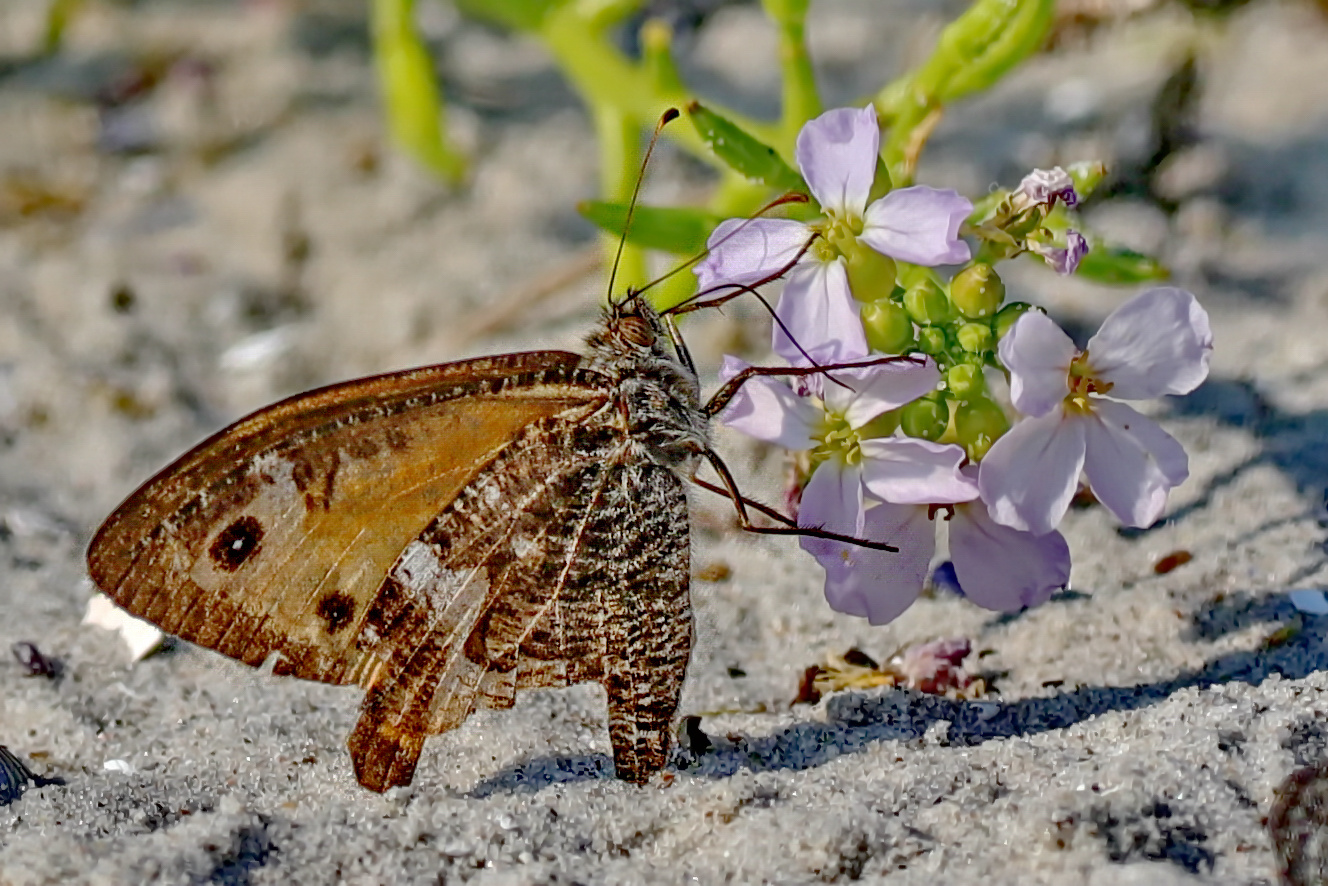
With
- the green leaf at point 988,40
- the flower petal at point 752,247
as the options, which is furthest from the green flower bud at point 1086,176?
the flower petal at point 752,247

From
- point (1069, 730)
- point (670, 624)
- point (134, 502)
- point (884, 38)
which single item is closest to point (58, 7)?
point (884, 38)

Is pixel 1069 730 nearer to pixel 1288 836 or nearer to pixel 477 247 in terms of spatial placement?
pixel 1288 836

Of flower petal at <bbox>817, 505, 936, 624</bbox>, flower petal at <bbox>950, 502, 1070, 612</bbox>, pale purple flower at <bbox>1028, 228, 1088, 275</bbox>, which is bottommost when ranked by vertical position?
flower petal at <bbox>950, 502, 1070, 612</bbox>

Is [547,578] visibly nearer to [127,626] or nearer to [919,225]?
[919,225]

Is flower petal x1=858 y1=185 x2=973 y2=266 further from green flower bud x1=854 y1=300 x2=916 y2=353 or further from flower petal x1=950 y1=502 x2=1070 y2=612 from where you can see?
flower petal x1=950 y1=502 x2=1070 y2=612

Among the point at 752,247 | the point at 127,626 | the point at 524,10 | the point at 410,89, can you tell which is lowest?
the point at 752,247

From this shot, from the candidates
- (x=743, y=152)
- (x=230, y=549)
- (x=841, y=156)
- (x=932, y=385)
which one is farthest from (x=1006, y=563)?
(x=230, y=549)

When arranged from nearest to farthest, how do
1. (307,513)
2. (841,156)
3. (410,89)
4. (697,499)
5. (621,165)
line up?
(841,156)
(307,513)
(697,499)
(621,165)
(410,89)

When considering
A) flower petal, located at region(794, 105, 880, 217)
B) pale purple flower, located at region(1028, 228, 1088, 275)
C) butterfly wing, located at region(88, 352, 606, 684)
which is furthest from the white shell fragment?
pale purple flower, located at region(1028, 228, 1088, 275)
